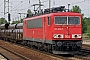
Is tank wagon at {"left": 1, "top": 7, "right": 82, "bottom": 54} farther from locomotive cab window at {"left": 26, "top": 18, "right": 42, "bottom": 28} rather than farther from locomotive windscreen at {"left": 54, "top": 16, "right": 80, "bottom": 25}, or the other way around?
locomotive cab window at {"left": 26, "top": 18, "right": 42, "bottom": 28}

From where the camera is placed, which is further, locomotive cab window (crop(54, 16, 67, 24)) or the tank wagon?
locomotive cab window (crop(54, 16, 67, 24))

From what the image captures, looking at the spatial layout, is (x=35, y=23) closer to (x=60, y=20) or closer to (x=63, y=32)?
(x=60, y=20)

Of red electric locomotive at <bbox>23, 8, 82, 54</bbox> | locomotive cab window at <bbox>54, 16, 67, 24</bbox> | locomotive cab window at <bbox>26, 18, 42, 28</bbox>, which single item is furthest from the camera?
locomotive cab window at <bbox>26, 18, 42, 28</bbox>

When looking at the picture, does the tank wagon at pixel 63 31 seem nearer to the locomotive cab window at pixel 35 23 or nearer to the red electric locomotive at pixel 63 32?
the red electric locomotive at pixel 63 32

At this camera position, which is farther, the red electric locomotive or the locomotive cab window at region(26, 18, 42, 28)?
the locomotive cab window at region(26, 18, 42, 28)

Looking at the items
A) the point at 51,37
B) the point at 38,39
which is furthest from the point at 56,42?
the point at 38,39

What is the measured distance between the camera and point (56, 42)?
20250 mm

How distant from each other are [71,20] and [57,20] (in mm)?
1064

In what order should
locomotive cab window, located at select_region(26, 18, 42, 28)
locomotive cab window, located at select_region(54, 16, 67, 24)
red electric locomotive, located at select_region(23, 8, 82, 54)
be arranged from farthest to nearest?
locomotive cab window, located at select_region(26, 18, 42, 28) < locomotive cab window, located at select_region(54, 16, 67, 24) < red electric locomotive, located at select_region(23, 8, 82, 54)

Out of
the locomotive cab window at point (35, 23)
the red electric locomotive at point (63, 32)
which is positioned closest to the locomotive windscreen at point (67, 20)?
the red electric locomotive at point (63, 32)

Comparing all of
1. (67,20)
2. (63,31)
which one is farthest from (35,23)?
(63,31)

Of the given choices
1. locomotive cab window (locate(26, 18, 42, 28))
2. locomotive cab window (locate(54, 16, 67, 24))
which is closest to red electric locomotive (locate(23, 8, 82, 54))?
locomotive cab window (locate(54, 16, 67, 24))

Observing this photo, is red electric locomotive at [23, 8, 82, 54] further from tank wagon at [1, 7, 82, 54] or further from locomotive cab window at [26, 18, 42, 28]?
locomotive cab window at [26, 18, 42, 28]

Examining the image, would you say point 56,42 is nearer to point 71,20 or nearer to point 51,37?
point 51,37
